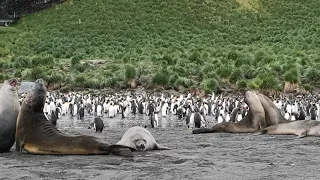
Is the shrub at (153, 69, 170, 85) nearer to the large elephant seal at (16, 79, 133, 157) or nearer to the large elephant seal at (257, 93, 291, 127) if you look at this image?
the large elephant seal at (257, 93, 291, 127)

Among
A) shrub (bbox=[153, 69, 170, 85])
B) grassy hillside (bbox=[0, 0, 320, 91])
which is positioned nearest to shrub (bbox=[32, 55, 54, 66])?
grassy hillside (bbox=[0, 0, 320, 91])

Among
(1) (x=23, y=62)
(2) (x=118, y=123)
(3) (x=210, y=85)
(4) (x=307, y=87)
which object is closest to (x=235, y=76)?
(3) (x=210, y=85)

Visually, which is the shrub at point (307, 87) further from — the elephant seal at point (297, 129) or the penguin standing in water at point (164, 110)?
the elephant seal at point (297, 129)

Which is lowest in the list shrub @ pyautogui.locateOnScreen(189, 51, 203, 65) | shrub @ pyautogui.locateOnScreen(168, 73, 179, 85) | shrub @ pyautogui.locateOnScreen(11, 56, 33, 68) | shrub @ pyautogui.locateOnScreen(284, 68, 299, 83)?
shrub @ pyautogui.locateOnScreen(284, 68, 299, 83)

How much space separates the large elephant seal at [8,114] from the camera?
1062cm

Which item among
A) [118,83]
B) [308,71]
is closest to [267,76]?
[308,71]

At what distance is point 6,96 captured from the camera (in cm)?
1090

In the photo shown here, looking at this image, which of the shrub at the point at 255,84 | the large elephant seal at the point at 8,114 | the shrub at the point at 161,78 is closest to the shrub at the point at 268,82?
the shrub at the point at 255,84

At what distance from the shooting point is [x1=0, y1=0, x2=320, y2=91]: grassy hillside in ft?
122

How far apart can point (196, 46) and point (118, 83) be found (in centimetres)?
1970

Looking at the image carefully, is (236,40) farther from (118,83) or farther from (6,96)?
(6,96)

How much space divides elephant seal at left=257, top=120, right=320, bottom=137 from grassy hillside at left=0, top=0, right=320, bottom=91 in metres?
17.7

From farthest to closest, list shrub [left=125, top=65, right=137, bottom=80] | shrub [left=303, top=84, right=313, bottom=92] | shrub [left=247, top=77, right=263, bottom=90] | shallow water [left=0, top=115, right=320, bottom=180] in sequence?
shrub [left=125, top=65, right=137, bottom=80] < shrub [left=303, top=84, right=313, bottom=92] < shrub [left=247, top=77, right=263, bottom=90] < shallow water [left=0, top=115, right=320, bottom=180]

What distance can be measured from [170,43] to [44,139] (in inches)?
1855
